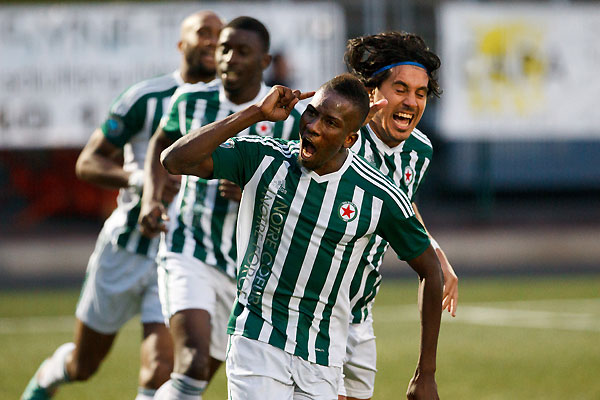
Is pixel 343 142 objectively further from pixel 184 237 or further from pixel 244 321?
pixel 184 237

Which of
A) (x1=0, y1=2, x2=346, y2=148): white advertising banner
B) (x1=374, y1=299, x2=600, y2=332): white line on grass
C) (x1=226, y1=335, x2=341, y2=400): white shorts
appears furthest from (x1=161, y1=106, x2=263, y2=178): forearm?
(x1=0, y1=2, x2=346, y2=148): white advertising banner

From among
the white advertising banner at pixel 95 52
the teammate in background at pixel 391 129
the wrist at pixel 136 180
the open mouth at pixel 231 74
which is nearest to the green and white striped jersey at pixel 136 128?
the wrist at pixel 136 180

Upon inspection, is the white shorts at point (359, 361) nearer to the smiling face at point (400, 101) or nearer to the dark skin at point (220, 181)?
the dark skin at point (220, 181)

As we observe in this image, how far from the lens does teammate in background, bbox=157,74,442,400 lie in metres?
4.43

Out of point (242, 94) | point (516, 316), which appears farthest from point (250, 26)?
point (516, 316)

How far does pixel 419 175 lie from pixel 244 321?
52.6 inches

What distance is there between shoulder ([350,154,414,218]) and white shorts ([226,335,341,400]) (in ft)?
2.37

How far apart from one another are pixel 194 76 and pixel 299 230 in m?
2.36

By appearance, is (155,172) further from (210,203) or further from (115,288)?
(115,288)

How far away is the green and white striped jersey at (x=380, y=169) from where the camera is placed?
5195mm

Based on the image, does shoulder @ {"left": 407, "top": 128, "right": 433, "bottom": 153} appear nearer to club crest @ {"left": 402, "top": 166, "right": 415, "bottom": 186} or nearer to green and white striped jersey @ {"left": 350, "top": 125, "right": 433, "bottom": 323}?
green and white striped jersey @ {"left": 350, "top": 125, "right": 433, "bottom": 323}

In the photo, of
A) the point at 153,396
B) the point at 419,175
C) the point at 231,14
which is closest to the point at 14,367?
the point at 153,396

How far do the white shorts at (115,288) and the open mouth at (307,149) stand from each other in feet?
7.80

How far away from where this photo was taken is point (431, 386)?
4504 mm
